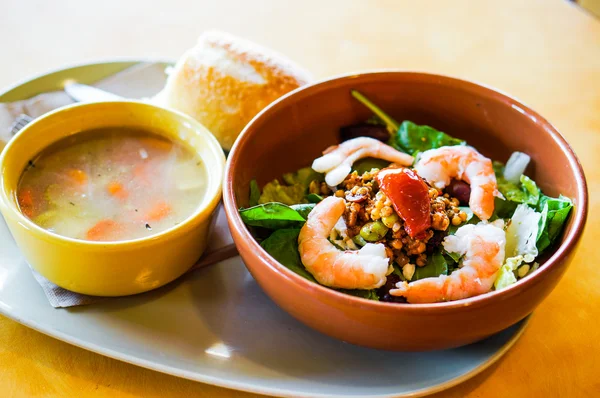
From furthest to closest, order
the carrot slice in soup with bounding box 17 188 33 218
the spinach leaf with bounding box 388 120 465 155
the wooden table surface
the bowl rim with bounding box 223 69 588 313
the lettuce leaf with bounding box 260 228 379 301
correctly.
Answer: the wooden table surface → the spinach leaf with bounding box 388 120 465 155 → the carrot slice in soup with bounding box 17 188 33 218 → the lettuce leaf with bounding box 260 228 379 301 → the bowl rim with bounding box 223 69 588 313

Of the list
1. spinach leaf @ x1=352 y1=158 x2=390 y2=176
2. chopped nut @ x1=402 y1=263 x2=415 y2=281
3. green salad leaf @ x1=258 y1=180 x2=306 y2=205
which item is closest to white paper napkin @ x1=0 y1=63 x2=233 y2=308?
green salad leaf @ x1=258 y1=180 x2=306 y2=205

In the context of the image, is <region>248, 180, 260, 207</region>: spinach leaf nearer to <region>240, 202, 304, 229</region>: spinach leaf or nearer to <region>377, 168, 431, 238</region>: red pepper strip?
<region>240, 202, 304, 229</region>: spinach leaf

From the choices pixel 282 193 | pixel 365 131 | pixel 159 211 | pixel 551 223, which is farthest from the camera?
pixel 365 131

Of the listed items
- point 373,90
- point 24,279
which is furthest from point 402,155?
point 24,279

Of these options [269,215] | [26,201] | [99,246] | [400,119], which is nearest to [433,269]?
[269,215]

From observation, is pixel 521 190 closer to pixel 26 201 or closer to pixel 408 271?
pixel 408 271

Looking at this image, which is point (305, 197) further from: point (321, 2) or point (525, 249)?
point (321, 2)
